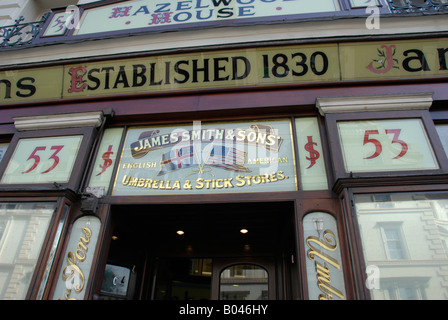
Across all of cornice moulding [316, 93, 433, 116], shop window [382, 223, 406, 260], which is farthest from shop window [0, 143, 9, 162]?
shop window [382, 223, 406, 260]

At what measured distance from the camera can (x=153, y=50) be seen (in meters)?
5.72

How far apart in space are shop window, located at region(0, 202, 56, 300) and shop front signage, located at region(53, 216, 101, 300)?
384 mm

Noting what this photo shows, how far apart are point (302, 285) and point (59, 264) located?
3.37m

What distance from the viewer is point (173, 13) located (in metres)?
6.53

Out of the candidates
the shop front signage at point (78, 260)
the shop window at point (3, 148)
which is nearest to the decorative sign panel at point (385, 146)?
the shop front signage at point (78, 260)

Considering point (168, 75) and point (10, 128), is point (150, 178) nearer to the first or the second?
point (168, 75)

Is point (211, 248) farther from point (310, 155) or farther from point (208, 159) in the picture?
point (310, 155)

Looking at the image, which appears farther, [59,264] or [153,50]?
[153,50]

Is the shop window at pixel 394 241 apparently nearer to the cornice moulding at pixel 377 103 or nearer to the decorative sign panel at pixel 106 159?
the cornice moulding at pixel 377 103

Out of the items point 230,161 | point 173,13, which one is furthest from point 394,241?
point 173,13

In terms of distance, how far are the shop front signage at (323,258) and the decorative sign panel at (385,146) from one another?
2.95ft

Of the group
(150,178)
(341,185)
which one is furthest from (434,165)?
(150,178)
